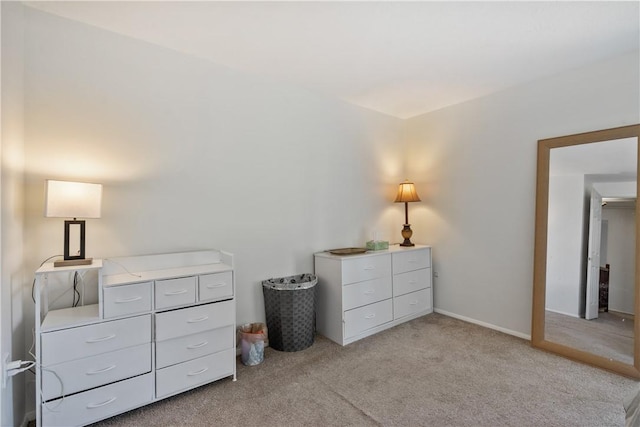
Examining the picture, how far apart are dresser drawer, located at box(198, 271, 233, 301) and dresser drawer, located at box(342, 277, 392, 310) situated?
1.06 metres

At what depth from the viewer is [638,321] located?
2.24 meters

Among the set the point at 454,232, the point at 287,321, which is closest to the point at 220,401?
the point at 287,321

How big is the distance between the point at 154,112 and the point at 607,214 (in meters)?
3.63

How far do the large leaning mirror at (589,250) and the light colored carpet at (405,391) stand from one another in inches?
10.2

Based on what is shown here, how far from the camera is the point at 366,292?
9.61 feet

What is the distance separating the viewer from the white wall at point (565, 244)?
8.66 ft

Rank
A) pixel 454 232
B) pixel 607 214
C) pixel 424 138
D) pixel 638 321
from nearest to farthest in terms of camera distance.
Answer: pixel 638 321 → pixel 607 214 → pixel 454 232 → pixel 424 138

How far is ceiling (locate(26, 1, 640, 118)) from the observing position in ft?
6.02

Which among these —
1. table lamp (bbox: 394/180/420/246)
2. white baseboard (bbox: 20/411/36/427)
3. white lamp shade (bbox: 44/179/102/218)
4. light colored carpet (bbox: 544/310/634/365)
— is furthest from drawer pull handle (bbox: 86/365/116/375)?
light colored carpet (bbox: 544/310/634/365)

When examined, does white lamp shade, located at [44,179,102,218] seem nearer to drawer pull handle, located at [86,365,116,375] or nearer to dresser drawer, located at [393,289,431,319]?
drawer pull handle, located at [86,365,116,375]

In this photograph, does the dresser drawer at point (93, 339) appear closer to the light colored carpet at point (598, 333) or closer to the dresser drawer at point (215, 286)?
the dresser drawer at point (215, 286)

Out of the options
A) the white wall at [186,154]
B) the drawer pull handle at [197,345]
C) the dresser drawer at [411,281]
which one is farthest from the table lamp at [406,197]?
the drawer pull handle at [197,345]

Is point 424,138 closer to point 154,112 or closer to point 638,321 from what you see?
point 638,321

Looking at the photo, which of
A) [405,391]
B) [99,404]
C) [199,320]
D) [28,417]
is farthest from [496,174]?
[28,417]
